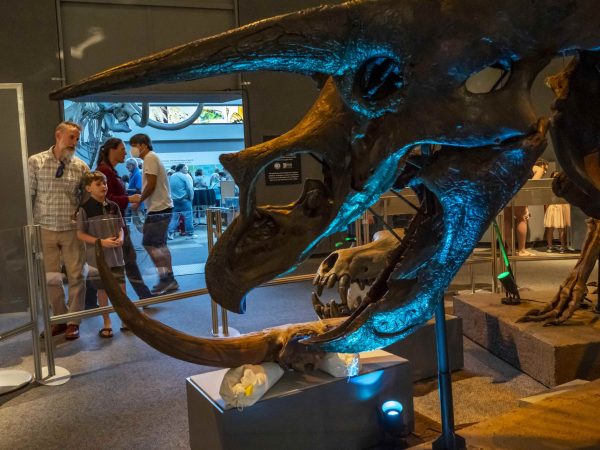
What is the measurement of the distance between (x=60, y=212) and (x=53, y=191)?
17 centimetres

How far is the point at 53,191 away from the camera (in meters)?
4.48

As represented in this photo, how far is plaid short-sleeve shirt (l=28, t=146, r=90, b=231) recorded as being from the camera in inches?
175

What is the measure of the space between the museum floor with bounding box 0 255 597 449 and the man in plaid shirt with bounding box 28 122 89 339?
0.54 m

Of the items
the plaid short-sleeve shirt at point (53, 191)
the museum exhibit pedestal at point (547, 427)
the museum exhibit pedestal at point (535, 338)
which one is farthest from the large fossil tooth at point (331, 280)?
the plaid short-sleeve shirt at point (53, 191)

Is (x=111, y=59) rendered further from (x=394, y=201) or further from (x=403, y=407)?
(x=403, y=407)

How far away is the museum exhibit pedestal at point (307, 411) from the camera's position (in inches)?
96.0

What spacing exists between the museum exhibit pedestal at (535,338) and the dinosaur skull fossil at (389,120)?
230 centimetres

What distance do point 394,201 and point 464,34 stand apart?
362 cm

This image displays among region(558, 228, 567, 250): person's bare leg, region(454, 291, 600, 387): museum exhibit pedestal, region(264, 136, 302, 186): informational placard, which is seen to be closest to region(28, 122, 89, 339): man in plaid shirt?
region(454, 291, 600, 387): museum exhibit pedestal

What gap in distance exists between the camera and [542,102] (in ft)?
29.3

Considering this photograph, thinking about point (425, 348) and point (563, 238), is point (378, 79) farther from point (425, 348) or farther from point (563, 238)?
point (563, 238)

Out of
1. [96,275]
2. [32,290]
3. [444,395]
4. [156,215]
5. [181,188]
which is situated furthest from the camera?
[181,188]

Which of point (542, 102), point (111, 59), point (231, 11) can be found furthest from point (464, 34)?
point (542, 102)

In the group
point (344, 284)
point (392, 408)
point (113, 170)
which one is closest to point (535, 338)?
point (392, 408)
